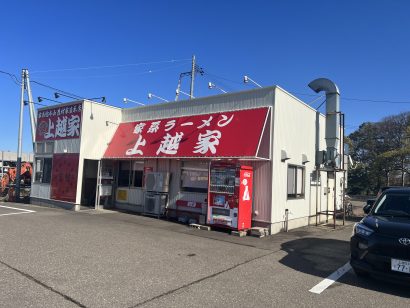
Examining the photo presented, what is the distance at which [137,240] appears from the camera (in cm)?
912

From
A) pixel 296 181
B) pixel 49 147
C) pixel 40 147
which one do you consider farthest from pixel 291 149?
pixel 40 147

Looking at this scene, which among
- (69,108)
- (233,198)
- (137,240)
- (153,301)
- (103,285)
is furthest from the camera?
(69,108)

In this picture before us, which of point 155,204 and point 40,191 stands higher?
point 40,191

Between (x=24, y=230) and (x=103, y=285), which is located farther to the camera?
(x=24, y=230)

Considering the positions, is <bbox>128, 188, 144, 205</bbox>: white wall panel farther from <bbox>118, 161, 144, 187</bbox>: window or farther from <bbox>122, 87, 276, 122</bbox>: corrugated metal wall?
<bbox>122, 87, 276, 122</bbox>: corrugated metal wall

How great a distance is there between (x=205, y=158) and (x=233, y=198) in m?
1.98

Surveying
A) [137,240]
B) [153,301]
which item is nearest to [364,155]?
[137,240]

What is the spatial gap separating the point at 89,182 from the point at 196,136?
6525 mm

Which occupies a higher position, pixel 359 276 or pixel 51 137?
pixel 51 137

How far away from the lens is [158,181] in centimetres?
1393

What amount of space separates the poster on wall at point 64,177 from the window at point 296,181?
9.24m

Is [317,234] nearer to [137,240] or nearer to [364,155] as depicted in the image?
[137,240]

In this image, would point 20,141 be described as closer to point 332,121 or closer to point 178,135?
point 178,135

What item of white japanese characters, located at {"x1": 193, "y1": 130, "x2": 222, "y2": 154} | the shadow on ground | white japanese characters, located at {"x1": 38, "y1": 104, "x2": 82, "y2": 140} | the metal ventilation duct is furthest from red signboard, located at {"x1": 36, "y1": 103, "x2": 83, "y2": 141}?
the shadow on ground
